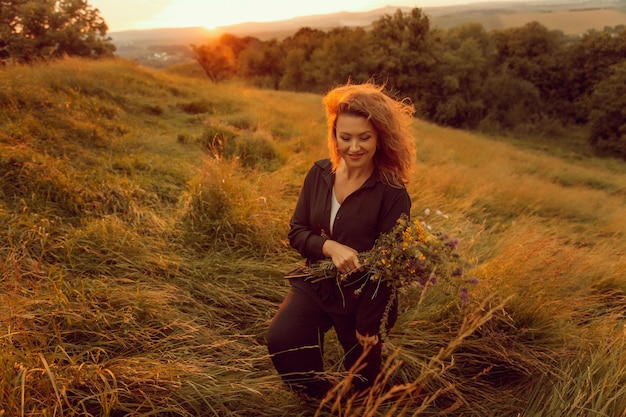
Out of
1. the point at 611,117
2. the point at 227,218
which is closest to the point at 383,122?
the point at 227,218

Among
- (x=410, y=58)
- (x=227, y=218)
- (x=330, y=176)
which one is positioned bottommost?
(x=227, y=218)

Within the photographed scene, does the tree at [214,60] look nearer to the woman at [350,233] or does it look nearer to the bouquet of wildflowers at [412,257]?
the woman at [350,233]

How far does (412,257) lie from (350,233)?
390mm

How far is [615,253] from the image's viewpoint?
14.7 feet

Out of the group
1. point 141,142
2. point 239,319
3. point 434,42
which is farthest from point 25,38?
point 434,42

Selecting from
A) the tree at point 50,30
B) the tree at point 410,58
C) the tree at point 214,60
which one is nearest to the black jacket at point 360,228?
the tree at point 50,30

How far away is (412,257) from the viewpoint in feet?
6.10

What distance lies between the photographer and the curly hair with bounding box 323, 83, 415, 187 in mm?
2066

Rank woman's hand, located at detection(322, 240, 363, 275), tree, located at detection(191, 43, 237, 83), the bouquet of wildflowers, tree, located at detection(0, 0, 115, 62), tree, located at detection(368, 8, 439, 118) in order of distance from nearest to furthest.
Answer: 1. the bouquet of wildflowers
2. woman's hand, located at detection(322, 240, 363, 275)
3. tree, located at detection(0, 0, 115, 62)
4. tree, located at detection(368, 8, 439, 118)
5. tree, located at detection(191, 43, 237, 83)

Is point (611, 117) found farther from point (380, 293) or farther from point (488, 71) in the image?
point (380, 293)

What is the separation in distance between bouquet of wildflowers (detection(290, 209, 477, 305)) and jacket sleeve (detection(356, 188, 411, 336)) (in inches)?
3.6

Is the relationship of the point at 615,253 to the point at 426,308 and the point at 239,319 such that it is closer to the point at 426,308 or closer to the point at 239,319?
the point at 426,308

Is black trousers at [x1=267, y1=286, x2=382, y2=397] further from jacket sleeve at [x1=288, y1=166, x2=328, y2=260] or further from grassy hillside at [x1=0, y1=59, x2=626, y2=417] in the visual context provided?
jacket sleeve at [x1=288, y1=166, x2=328, y2=260]

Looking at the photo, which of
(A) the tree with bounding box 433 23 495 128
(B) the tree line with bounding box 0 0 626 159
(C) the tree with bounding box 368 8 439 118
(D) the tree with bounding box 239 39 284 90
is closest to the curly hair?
(B) the tree line with bounding box 0 0 626 159
